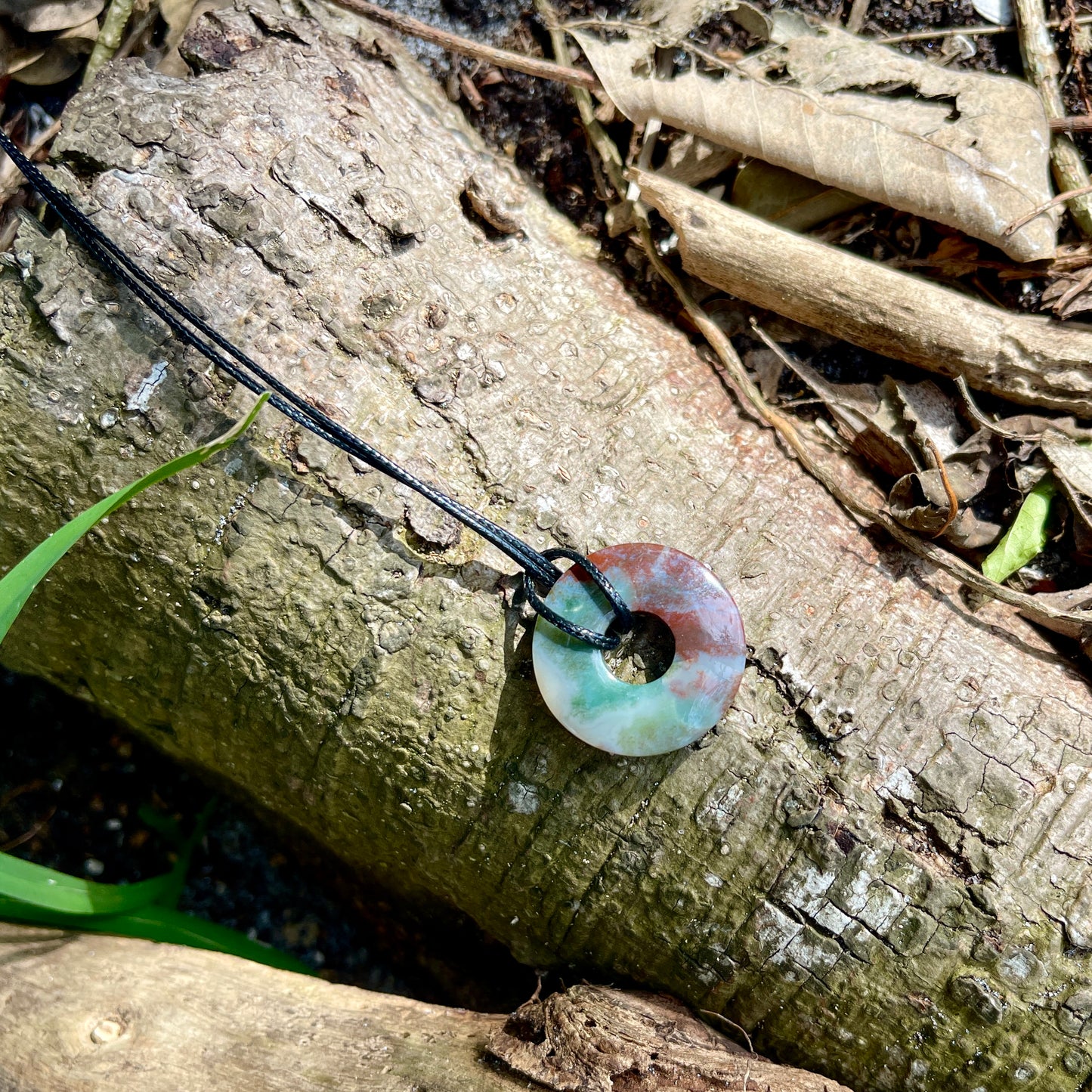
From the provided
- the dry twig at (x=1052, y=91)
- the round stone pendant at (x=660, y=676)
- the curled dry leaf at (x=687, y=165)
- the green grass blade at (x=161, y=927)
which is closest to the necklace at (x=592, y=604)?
the round stone pendant at (x=660, y=676)

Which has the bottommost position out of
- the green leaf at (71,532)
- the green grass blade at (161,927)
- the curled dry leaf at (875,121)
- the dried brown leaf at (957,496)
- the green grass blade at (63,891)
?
the green grass blade at (161,927)

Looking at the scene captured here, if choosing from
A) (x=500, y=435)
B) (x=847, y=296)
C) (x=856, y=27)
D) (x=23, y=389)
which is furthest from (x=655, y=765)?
(x=856, y=27)

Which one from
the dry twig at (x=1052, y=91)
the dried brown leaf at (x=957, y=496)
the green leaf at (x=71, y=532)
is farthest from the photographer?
the dry twig at (x=1052, y=91)

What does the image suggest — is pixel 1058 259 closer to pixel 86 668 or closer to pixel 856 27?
pixel 856 27

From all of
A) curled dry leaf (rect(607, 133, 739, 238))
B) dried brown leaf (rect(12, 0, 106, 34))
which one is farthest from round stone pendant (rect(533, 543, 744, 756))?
dried brown leaf (rect(12, 0, 106, 34))

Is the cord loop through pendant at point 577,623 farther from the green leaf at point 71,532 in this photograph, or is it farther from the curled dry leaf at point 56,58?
the curled dry leaf at point 56,58

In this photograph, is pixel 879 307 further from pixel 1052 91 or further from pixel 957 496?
pixel 1052 91
